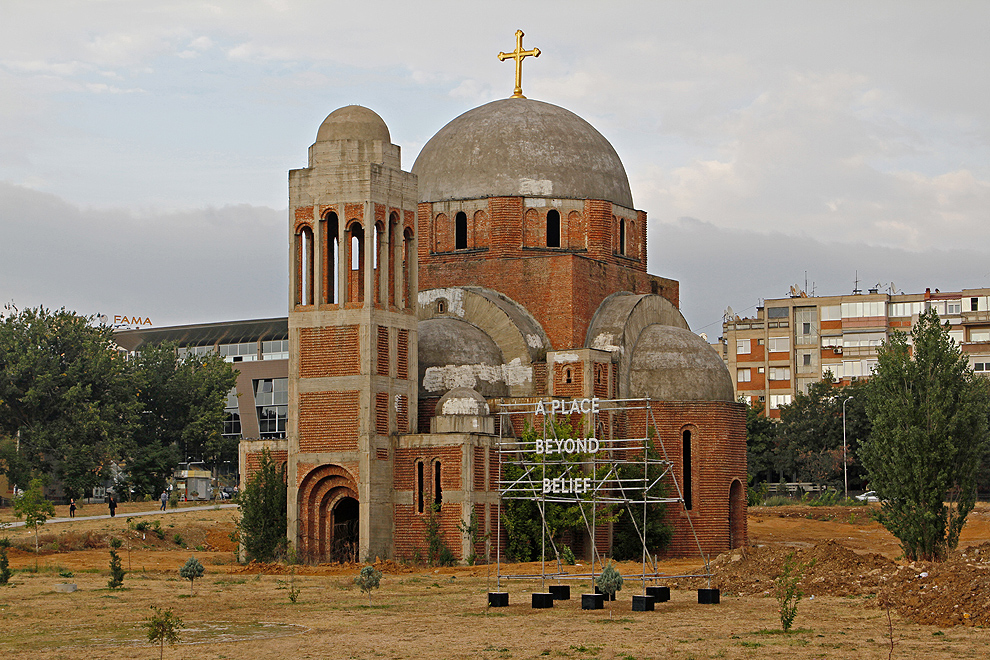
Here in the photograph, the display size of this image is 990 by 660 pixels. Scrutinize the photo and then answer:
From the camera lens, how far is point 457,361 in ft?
131

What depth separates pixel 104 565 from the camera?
122 feet

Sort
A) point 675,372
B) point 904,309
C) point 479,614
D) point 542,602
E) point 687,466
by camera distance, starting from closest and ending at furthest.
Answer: point 479,614
point 542,602
point 687,466
point 675,372
point 904,309

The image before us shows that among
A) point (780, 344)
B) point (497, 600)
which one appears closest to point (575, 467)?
point (497, 600)

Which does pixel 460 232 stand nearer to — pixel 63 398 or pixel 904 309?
pixel 63 398

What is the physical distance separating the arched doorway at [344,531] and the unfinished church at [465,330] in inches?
2.4

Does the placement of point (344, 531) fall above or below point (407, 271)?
below

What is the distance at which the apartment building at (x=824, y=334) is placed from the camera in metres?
90.2

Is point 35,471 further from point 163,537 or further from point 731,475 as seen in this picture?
point 731,475

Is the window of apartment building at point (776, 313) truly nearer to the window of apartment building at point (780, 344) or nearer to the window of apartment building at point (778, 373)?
the window of apartment building at point (780, 344)

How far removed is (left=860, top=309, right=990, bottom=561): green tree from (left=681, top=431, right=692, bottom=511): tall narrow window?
7846mm

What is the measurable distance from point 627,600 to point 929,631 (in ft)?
22.0

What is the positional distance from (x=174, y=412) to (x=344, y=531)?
2979 cm

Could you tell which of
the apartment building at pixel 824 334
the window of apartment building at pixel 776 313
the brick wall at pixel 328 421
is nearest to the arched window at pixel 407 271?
the brick wall at pixel 328 421

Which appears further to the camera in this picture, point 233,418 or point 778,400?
point 778,400
